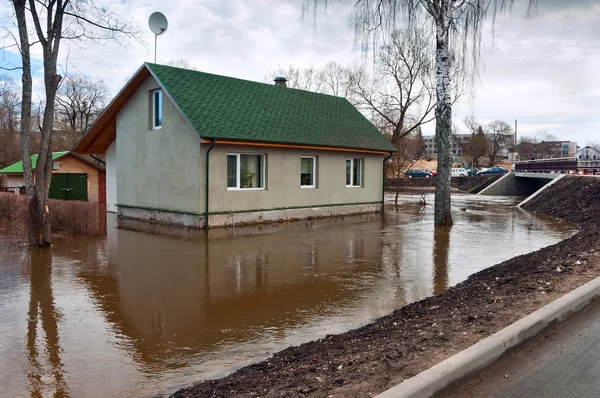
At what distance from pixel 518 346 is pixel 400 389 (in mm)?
1849

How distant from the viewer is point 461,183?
53.0 meters

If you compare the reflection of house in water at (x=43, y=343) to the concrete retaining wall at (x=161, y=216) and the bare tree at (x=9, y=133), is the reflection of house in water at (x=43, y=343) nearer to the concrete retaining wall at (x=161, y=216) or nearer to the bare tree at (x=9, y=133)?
the concrete retaining wall at (x=161, y=216)

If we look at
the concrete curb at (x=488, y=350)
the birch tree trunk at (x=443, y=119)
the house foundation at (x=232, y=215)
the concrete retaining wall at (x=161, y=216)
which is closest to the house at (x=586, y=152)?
the birch tree trunk at (x=443, y=119)

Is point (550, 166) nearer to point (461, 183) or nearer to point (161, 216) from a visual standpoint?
point (461, 183)

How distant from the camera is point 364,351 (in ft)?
15.2

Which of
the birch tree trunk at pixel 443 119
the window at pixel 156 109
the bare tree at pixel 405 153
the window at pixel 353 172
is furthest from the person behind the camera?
the bare tree at pixel 405 153

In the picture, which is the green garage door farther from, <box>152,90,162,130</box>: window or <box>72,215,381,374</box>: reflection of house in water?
<box>72,215,381,374</box>: reflection of house in water

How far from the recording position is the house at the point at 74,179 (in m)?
23.0

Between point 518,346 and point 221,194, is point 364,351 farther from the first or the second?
point 221,194

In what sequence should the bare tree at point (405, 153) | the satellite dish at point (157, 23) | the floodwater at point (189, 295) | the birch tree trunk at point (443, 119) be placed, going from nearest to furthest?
the floodwater at point (189, 295)
the birch tree trunk at point (443, 119)
the satellite dish at point (157, 23)
the bare tree at point (405, 153)

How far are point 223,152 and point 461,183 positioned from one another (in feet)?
140

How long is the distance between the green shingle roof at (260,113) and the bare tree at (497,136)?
71.1 meters

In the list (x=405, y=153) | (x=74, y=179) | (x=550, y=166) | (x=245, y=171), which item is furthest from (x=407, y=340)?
(x=405, y=153)

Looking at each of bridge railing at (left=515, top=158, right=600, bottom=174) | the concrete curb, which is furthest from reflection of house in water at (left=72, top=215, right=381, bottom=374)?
bridge railing at (left=515, top=158, right=600, bottom=174)
